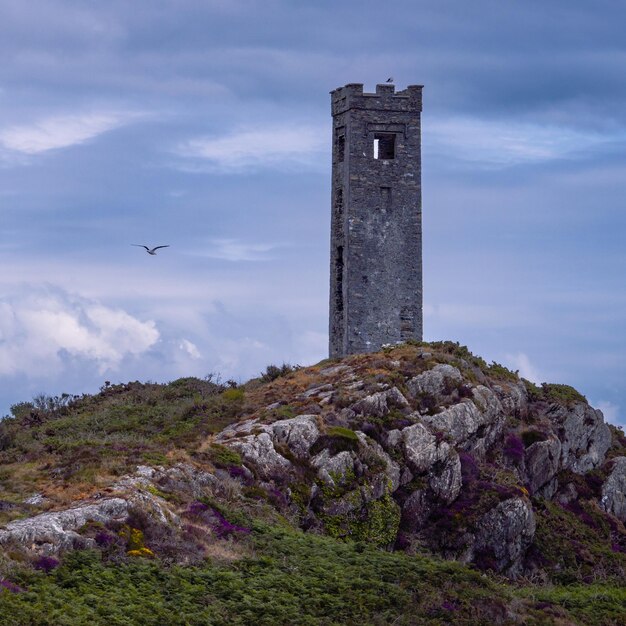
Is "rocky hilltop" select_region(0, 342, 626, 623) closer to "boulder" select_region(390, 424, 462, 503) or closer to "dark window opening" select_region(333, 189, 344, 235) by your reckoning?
"boulder" select_region(390, 424, 462, 503)

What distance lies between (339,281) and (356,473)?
21253 millimetres

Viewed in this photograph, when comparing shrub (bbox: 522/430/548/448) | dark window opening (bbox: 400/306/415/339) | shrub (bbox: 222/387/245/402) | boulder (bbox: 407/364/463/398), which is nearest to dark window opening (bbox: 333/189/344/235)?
dark window opening (bbox: 400/306/415/339)

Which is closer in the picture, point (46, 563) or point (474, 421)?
point (46, 563)

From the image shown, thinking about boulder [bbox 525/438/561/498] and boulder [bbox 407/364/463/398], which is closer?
boulder [bbox 407/364/463/398]

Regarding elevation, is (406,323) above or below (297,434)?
above

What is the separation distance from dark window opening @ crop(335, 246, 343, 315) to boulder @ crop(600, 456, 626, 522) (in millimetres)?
16042

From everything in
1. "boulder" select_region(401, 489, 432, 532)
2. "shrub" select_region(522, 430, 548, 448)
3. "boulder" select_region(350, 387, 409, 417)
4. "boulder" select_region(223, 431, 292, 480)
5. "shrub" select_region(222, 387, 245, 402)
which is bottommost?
"boulder" select_region(401, 489, 432, 532)

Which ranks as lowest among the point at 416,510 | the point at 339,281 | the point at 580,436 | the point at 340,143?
the point at 416,510

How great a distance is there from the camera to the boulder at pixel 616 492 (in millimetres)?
41906

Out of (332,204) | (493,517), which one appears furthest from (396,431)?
(332,204)

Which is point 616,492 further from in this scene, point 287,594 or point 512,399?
point 287,594

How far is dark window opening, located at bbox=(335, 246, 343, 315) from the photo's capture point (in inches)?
2094

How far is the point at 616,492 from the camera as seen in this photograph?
42875 mm

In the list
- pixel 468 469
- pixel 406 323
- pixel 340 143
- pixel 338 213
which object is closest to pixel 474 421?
pixel 468 469
